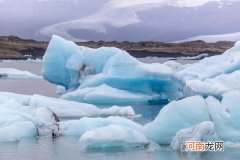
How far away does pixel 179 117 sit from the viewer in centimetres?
1248

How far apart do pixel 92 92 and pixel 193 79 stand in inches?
157

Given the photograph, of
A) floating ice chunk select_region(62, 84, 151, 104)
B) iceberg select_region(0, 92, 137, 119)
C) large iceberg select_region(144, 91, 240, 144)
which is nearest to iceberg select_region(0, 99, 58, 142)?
iceberg select_region(0, 92, 137, 119)

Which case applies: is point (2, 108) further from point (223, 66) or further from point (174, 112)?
point (223, 66)

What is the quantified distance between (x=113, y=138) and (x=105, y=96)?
10375 mm

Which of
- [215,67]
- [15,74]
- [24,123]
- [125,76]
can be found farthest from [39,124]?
[15,74]

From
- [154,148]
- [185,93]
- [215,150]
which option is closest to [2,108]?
[154,148]

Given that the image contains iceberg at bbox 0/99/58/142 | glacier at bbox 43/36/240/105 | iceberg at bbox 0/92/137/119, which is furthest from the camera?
glacier at bbox 43/36/240/105

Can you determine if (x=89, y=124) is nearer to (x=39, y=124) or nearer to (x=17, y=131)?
(x=39, y=124)

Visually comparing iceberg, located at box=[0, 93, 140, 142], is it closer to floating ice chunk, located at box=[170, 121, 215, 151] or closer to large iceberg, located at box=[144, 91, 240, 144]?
large iceberg, located at box=[144, 91, 240, 144]

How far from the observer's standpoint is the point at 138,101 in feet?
76.1

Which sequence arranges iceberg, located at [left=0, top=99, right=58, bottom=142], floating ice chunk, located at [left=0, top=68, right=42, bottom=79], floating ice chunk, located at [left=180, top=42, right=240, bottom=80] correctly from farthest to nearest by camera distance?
floating ice chunk, located at [left=0, top=68, right=42, bottom=79] → floating ice chunk, located at [left=180, top=42, right=240, bottom=80] → iceberg, located at [left=0, top=99, right=58, bottom=142]

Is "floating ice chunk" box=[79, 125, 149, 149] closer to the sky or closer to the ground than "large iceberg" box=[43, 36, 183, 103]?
closer to the ground

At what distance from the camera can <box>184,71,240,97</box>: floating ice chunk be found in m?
21.2

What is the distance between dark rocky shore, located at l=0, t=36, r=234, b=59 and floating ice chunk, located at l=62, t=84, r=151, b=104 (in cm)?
6632
